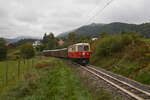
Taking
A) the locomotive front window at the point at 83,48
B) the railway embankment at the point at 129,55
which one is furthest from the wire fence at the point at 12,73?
the railway embankment at the point at 129,55

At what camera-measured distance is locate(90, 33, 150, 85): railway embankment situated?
905 cm

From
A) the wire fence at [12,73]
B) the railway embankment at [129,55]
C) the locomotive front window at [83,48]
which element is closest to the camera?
the wire fence at [12,73]

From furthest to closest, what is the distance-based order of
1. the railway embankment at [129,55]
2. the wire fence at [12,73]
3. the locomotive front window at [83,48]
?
the locomotive front window at [83,48]
the railway embankment at [129,55]
the wire fence at [12,73]

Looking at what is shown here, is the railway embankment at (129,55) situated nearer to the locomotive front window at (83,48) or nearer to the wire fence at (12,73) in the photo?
the locomotive front window at (83,48)

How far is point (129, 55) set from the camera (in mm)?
11930

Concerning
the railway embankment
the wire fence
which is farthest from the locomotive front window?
the wire fence

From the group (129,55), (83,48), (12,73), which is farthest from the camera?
(83,48)

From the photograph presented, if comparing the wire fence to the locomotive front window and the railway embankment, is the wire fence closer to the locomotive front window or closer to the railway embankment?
the locomotive front window

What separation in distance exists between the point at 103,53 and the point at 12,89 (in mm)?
12798

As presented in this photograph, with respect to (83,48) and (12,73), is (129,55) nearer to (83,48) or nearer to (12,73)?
(83,48)

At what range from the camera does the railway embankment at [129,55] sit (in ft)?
29.7

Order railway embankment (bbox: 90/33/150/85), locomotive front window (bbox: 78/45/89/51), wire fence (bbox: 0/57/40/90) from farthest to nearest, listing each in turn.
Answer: locomotive front window (bbox: 78/45/89/51)
railway embankment (bbox: 90/33/150/85)
wire fence (bbox: 0/57/40/90)

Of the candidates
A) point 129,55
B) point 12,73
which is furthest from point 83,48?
point 12,73

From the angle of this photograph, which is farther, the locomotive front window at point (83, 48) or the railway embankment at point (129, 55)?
the locomotive front window at point (83, 48)
